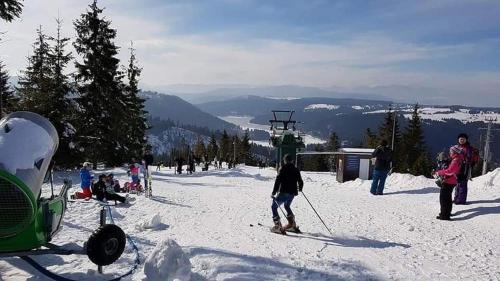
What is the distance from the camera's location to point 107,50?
32.8m

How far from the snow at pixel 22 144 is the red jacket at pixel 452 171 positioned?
987 centimetres

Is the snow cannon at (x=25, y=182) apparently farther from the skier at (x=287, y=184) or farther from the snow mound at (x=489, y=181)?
the snow mound at (x=489, y=181)

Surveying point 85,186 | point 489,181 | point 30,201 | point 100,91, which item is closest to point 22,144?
point 30,201

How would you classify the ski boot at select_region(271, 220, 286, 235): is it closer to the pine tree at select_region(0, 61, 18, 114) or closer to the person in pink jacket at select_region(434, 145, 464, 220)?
the person in pink jacket at select_region(434, 145, 464, 220)

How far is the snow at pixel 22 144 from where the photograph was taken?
5932 millimetres

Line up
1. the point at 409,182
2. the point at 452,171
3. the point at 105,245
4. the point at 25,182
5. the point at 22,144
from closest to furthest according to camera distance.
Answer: the point at 25,182
the point at 22,144
the point at 105,245
the point at 452,171
the point at 409,182

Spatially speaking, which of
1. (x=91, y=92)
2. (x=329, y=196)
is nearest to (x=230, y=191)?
(x=329, y=196)

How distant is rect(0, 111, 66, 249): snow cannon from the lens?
5.72 meters

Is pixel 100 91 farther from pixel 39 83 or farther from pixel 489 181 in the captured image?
pixel 489 181

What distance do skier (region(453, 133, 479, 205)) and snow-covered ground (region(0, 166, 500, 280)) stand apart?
386mm

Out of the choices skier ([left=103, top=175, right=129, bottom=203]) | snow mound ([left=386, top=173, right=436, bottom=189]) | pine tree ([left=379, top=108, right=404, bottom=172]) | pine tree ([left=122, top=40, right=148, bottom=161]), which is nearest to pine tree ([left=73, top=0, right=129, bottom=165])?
pine tree ([left=122, top=40, right=148, bottom=161])

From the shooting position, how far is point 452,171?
1184cm

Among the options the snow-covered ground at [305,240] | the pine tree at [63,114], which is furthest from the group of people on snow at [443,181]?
the pine tree at [63,114]

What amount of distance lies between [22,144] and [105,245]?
1.94 m
